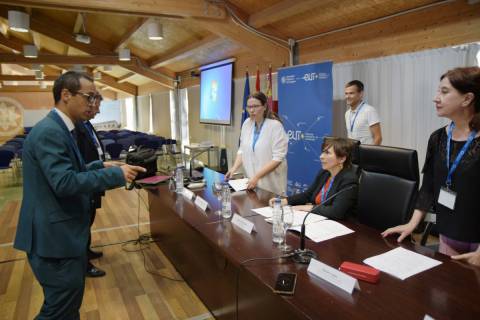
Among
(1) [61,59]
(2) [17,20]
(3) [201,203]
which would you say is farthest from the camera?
(1) [61,59]

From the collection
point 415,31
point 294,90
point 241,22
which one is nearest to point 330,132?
point 294,90

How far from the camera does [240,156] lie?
3.21m

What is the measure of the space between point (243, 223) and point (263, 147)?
3.72ft

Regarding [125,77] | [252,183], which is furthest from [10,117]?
[252,183]

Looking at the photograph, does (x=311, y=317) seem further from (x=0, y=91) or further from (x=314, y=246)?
(x=0, y=91)

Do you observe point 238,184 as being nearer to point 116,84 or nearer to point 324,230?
point 324,230

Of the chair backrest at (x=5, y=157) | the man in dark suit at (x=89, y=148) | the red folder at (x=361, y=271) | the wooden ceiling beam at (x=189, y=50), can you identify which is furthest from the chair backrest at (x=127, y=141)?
the red folder at (x=361, y=271)

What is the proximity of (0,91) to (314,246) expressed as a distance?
705 inches

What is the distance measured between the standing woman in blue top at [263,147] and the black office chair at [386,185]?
77cm

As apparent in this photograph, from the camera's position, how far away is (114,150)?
27.0ft

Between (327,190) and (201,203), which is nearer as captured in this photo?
(327,190)

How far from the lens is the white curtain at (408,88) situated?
134 inches

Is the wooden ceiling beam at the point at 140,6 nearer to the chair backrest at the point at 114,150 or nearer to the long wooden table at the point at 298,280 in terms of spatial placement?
the long wooden table at the point at 298,280

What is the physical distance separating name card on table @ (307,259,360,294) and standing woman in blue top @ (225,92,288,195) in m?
1.41
